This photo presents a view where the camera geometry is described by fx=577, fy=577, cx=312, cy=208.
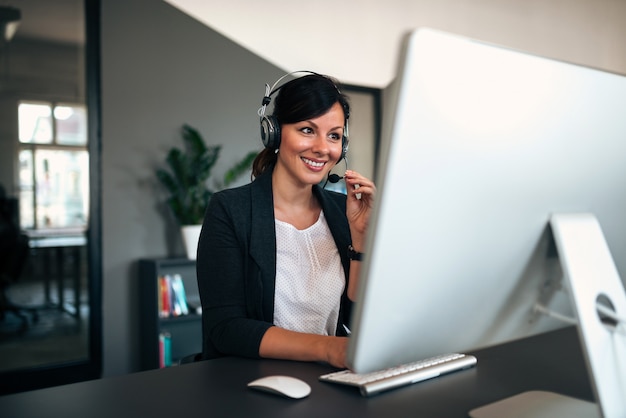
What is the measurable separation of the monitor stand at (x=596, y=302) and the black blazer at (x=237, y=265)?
0.74 m

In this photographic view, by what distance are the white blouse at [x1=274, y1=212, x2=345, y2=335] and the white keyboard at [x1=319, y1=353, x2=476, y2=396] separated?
1.53 feet

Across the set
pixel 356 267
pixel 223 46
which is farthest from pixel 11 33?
pixel 356 267

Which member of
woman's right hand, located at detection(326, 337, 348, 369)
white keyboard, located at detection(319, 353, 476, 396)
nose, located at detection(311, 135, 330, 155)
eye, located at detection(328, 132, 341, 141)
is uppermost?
eye, located at detection(328, 132, 341, 141)

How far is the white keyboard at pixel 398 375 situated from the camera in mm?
973

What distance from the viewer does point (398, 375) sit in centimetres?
102

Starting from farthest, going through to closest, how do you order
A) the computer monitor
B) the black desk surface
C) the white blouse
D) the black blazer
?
the white blouse, the black blazer, the black desk surface, the computer monitor

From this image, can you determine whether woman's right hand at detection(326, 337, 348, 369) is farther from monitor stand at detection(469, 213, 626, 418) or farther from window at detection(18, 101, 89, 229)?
window at detection(18, 101, 89, 229)

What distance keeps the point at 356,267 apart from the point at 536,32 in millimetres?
4586

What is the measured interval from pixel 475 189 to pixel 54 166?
10.8 ft

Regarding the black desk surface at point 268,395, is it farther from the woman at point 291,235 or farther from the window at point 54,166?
the window at point 54,166

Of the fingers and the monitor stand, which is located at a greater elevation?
the fingers

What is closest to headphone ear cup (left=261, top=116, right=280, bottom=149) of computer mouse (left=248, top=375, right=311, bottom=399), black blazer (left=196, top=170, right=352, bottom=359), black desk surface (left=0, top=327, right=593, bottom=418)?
black blazer (left=196, top=170, right=352, bottom=359)

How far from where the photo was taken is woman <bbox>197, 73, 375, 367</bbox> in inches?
57.3

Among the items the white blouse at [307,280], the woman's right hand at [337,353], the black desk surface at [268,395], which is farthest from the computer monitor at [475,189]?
the white blouse at [307,280]
